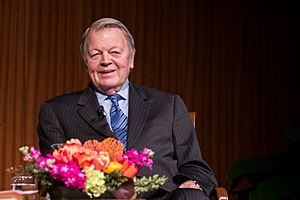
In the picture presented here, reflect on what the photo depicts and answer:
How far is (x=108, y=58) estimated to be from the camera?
9.55ft

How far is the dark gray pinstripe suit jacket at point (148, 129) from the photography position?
282cm

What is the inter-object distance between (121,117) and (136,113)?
0.07 m

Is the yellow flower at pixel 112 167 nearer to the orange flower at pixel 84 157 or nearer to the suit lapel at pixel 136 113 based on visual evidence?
the orange flower at pixel 84 157

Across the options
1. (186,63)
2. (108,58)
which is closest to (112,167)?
(108,58)

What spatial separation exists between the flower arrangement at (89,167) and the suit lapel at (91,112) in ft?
2.77

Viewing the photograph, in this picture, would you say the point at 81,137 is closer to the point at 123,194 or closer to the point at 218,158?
the point at 123,194

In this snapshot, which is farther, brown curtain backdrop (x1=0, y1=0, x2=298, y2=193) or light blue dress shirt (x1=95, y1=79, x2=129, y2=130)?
brown curtain backdrop (x1=0, y1=0, x2=298, y2=193)

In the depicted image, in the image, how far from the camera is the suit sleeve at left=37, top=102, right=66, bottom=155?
285 centimetres

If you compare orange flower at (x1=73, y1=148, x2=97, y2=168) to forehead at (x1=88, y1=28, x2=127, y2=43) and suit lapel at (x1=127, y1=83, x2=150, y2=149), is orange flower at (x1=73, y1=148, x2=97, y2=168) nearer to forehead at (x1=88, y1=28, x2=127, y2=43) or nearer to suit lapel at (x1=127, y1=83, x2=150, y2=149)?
suit lapel at (x1=127, y1=83, x2=150, y2=149)

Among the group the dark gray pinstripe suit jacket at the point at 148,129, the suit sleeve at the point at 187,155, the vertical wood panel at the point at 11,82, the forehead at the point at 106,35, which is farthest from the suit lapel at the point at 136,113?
the vertical wood panel at the point at 11,82

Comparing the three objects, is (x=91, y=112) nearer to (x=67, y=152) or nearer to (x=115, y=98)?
(x=115, y=98)

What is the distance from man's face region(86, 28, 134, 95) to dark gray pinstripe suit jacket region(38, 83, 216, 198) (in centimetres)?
8

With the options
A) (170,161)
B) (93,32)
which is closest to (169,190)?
(170,161)

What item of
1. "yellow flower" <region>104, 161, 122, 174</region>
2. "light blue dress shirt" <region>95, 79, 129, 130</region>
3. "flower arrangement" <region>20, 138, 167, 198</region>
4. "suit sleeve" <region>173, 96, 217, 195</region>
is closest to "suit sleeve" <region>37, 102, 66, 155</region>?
"light blue dress shirt" <region>95, 79, 129, 130</region>
